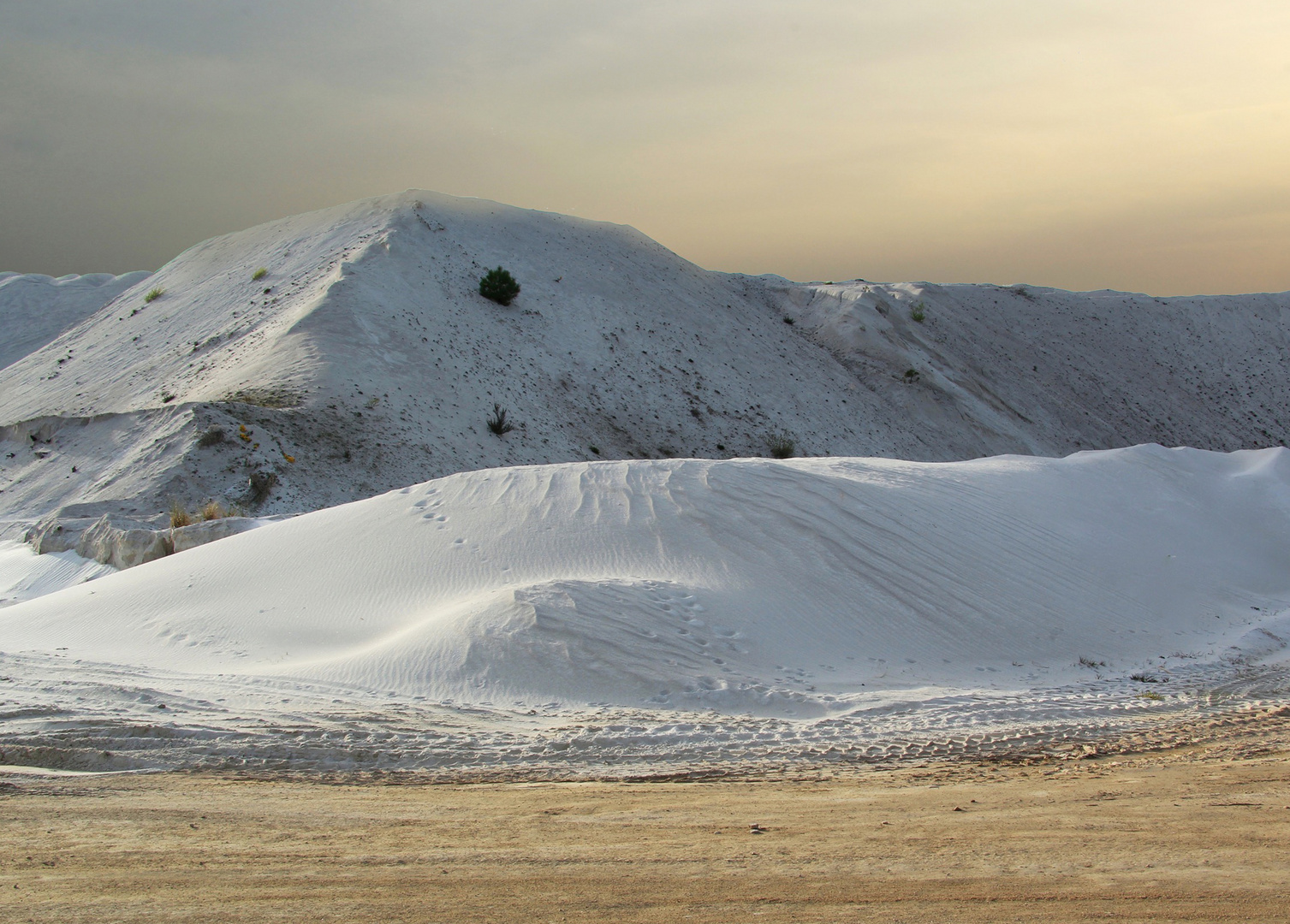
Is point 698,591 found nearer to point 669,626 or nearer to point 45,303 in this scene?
point 669,626

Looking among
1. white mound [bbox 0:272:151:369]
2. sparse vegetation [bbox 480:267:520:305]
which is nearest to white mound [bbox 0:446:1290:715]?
sparse vegetation [bbox 480:267:520:305]

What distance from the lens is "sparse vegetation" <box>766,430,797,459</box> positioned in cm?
2628

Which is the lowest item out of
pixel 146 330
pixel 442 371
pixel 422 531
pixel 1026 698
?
pixel 1026 698

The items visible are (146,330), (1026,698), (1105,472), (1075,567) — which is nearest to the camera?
(1026,698)

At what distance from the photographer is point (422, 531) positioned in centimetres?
962

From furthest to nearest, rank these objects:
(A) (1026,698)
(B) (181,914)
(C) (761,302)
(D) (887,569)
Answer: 1. (C) (761,302)
2. (D) (887,569)
3. (A) (1026,698)
4. (B) (181,914)

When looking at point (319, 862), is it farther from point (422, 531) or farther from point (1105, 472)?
point (1105, 472)

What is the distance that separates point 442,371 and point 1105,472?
16.2m

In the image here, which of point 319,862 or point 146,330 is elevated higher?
point 146,330

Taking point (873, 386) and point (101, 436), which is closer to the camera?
point (101, 436)

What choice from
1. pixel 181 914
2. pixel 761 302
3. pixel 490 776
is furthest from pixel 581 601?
pixel 761 302

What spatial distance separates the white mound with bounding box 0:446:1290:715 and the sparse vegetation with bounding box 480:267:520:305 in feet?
60.1

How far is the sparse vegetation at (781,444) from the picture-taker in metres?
26.3

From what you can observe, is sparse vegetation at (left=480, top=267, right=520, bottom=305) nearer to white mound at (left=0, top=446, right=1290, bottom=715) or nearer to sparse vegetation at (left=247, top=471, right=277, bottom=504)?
sparse vegetation at (left=247, top=471, right=277, bottom=504)
